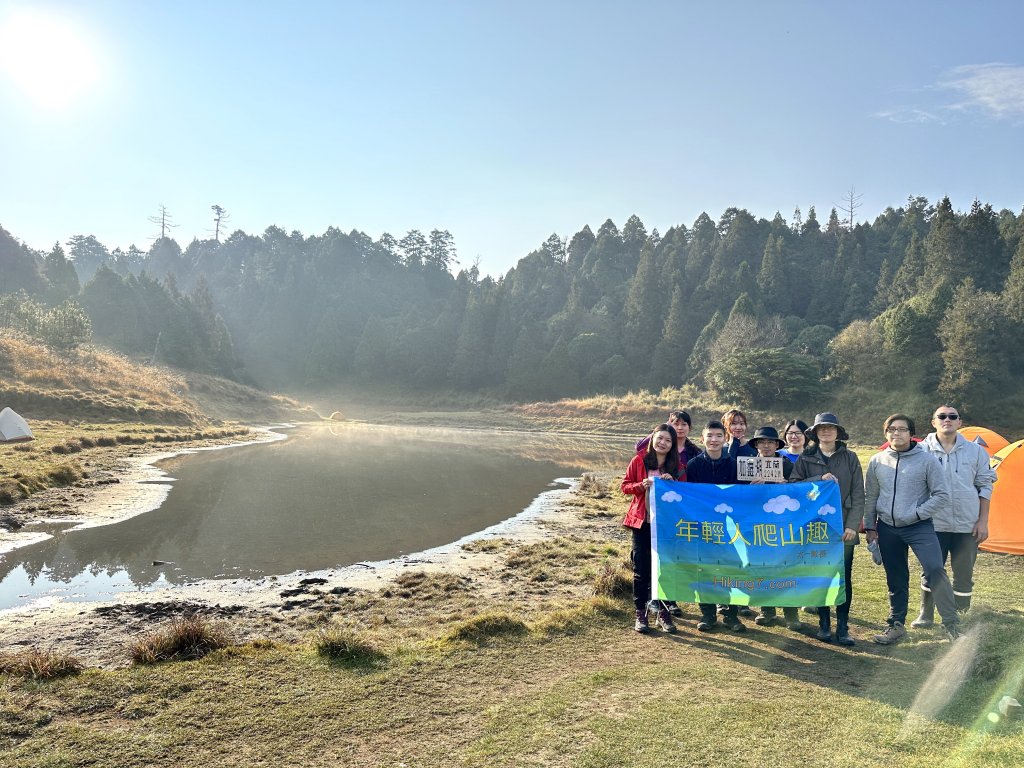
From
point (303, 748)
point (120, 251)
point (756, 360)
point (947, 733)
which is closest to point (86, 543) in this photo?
point (303, 748)

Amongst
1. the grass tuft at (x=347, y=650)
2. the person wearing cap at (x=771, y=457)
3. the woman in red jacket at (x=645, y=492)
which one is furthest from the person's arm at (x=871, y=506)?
the grass tuft at (x=347, y=650)

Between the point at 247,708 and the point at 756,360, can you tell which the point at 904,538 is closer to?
the point at 247,708

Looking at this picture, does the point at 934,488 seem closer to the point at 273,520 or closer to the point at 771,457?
the point at 771,457

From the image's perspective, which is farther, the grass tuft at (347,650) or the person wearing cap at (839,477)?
the person wearing cap at (839,477)

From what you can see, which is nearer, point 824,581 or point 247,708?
point 247,708

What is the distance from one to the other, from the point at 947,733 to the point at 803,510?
237 centimetres

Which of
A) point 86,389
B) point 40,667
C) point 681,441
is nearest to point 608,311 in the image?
point 86,389

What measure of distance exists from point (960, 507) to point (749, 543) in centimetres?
220

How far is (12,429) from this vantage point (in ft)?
72.5

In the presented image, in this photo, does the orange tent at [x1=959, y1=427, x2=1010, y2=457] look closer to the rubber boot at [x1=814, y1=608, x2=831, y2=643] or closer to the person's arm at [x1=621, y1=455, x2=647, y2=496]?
the rubber boot at [x1=814, y1=608, x2=831, y2=643]

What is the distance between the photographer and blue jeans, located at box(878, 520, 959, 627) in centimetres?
597

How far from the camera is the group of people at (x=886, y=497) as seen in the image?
20.2 ft

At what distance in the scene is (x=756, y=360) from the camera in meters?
53.4

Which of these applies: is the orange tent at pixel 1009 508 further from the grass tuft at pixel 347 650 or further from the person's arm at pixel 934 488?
the grass tuft at pixel 347 650
